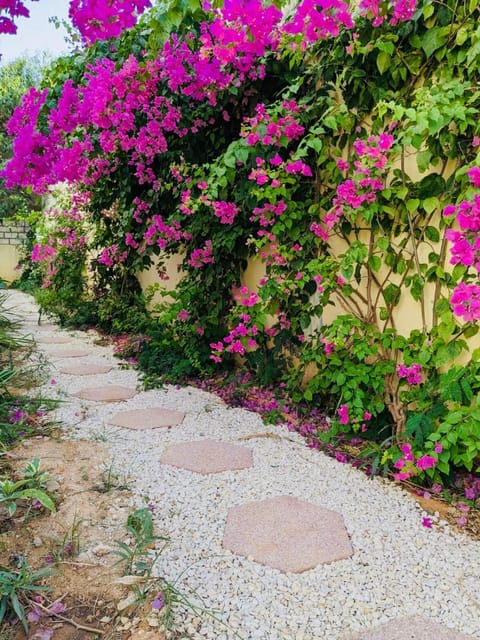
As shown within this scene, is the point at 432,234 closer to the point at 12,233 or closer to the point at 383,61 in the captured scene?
the point at 383,61

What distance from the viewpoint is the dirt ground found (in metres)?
0.95

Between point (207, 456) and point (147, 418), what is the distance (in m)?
0.51

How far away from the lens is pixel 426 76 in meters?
1.80

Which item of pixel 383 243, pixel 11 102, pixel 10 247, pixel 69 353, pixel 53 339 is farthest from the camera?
pixel 10 247

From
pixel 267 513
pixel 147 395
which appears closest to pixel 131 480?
pixel 267 513

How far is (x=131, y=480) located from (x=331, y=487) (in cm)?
67

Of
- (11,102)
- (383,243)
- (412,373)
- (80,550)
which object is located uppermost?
(11,102)

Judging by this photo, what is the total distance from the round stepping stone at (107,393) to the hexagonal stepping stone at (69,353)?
0.86 m

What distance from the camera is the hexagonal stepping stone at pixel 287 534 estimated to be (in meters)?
1.22

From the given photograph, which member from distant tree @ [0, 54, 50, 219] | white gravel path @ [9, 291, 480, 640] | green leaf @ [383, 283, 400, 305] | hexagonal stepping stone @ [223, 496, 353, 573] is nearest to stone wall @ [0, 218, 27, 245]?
distant tree @ [0, 54, 50, 219]

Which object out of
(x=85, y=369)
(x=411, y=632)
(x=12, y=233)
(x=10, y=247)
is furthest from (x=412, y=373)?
(x=12, y=233)

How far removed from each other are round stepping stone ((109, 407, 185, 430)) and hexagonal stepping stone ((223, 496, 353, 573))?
0.80 metres

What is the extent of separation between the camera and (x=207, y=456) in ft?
6.07

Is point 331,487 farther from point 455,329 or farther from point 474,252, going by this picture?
point 474,252
